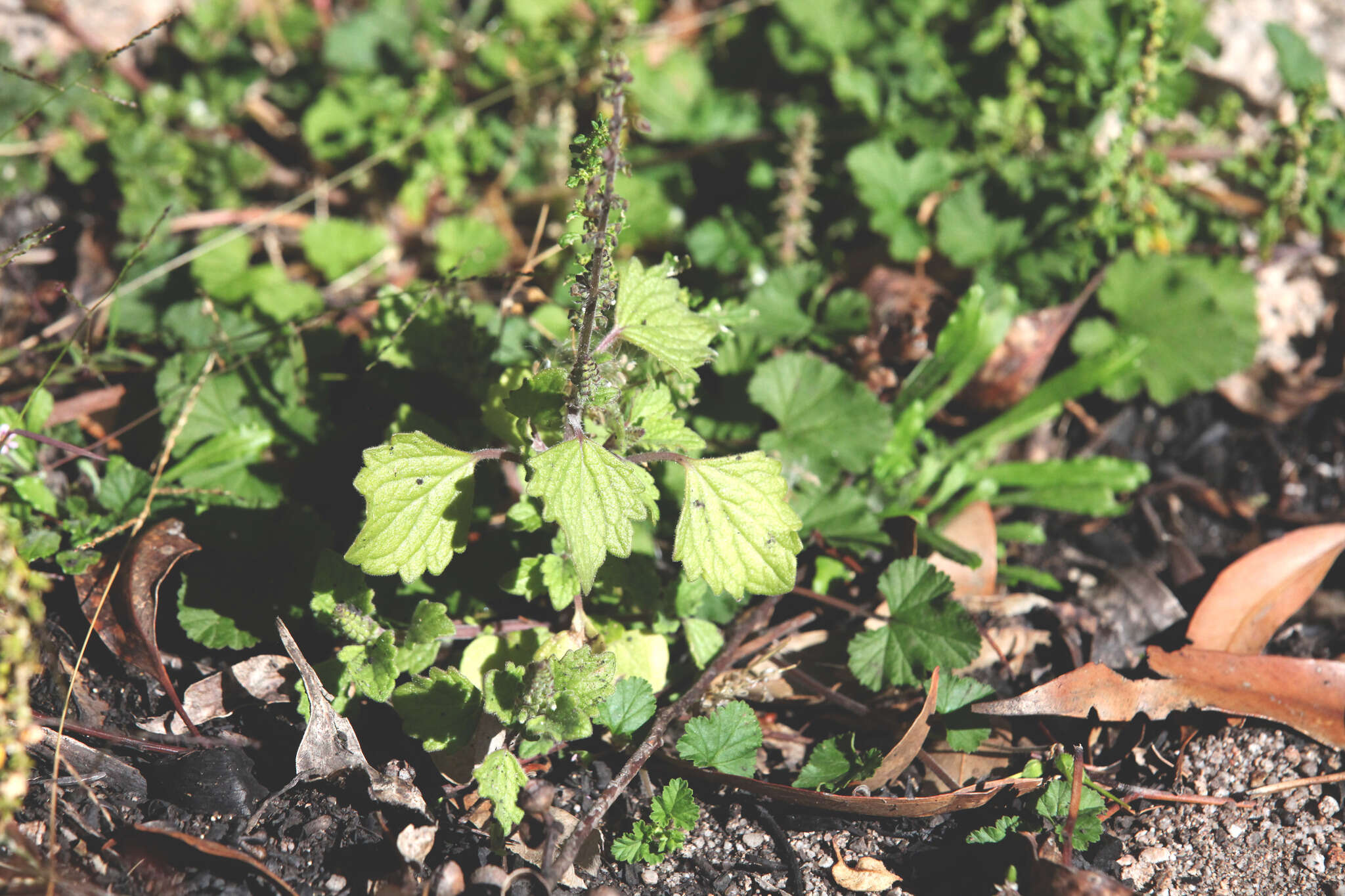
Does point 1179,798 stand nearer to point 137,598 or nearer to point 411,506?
point 411,506

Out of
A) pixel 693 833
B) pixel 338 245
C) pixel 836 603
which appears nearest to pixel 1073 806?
pixel 836 603

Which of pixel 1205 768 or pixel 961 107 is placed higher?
pixel 961 107

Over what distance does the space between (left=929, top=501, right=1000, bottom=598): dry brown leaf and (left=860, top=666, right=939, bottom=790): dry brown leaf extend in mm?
524

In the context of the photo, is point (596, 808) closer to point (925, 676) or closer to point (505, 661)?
point (505, 661)

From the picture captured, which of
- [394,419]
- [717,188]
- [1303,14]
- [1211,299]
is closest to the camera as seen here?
[394,419]

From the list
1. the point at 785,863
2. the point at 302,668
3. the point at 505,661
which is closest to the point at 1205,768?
the point at 785,863

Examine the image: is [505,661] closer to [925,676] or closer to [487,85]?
[925,676]

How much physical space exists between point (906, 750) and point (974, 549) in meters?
0.80

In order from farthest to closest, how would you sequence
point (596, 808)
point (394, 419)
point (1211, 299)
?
point (1211, 299) < point (394, 419) < point (596, 808)

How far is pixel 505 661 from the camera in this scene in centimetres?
227

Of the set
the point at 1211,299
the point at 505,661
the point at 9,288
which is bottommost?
the point at 505,661

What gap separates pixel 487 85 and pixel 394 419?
5.96ft

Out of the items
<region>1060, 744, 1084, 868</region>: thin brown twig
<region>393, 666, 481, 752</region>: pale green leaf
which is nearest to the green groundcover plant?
<region>393, 666, 481, 752</region>: pale green leaf

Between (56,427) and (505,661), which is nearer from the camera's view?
(505,661)
